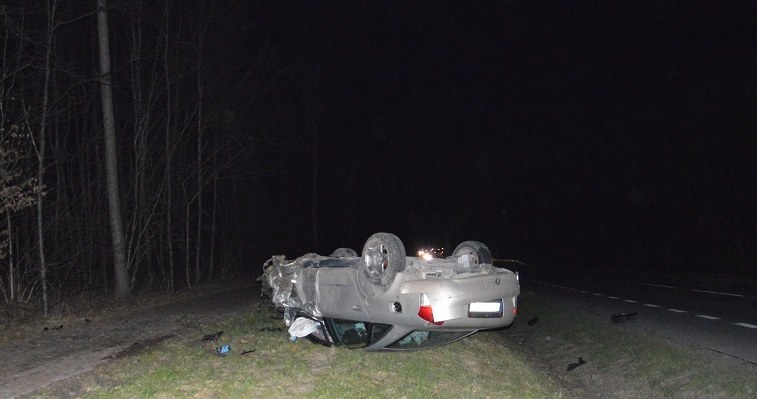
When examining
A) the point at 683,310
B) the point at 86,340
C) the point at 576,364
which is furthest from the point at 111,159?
the point at 683,310

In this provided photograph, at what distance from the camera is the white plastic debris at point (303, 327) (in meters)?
8.95

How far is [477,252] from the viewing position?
866 centimetres

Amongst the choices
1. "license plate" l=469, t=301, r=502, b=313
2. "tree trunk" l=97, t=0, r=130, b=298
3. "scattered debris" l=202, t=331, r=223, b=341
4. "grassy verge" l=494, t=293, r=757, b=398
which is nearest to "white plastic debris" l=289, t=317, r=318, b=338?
"scattered debris" l=202, t=331, r=223, b=341

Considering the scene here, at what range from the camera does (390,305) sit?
740 cm

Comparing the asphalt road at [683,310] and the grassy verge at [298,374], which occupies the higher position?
the grassy verge at [298,374]

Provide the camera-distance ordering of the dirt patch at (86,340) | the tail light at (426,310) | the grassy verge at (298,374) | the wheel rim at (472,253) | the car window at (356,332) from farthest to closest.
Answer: the wheel rim at (472,253) → the car window at (356,332) → the tail light at (426,310) → the dirt patch at (86,340) → the grassy verge at (298,374)

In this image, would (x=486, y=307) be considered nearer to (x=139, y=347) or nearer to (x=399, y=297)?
(x=399, y=297)

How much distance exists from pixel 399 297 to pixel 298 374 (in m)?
1.49

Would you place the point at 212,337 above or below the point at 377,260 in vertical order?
below

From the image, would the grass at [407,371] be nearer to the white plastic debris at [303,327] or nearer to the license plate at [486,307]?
the white plastic debris at [303,327]

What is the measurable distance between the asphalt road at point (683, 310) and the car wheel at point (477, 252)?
4.04 metres

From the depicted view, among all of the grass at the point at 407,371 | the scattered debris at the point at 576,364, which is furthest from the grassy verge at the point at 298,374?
the scattered debris at the point at 576,364

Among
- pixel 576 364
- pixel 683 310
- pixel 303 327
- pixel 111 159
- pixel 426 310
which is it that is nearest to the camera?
pixel 426 310

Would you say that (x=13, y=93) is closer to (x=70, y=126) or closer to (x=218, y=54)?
(x=70, y=126)
